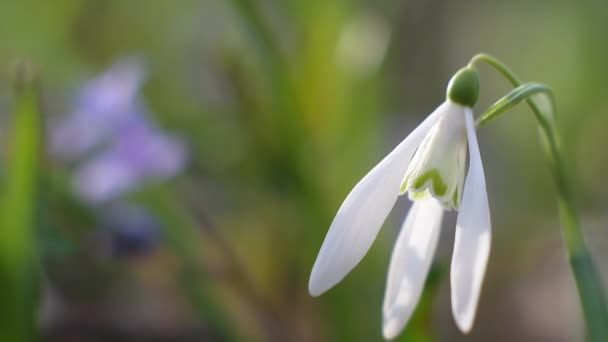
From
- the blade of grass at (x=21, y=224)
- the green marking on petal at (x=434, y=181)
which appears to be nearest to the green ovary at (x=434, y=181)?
the green marking on petal at (x=434, y=181)

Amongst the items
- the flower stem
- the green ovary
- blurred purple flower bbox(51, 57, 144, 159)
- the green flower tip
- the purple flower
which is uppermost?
blurred purple flower bbox(51, 57, 144, 159)

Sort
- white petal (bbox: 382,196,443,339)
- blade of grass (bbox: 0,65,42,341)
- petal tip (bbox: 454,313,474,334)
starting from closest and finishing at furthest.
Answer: petal tip (bbox: 454,313,474,334) → white petal (bbox: 382,196,443,339) → blade of grass (bbox: 0,65,42,341)

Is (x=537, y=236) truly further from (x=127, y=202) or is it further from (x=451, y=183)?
(x=451, y=183)

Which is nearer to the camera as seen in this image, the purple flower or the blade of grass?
the blade of grass

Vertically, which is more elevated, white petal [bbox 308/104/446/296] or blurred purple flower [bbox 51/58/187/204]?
blurred purple flower [bbox 51/58/187/204]

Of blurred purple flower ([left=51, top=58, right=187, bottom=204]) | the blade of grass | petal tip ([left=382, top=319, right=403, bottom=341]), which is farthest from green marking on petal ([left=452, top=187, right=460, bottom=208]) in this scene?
blurred purple flower ([left=51, top=58, right=187, bottom=204])

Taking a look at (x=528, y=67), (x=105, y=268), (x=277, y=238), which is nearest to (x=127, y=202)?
(x=105, y=268)

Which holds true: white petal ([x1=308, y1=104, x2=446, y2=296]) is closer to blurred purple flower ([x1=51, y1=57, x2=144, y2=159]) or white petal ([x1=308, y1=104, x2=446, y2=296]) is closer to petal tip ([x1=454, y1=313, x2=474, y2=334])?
petal tip ([x1=454, y1=313, x2=474, y2=334])
